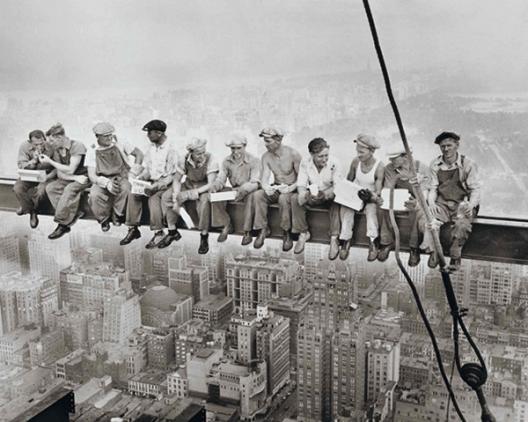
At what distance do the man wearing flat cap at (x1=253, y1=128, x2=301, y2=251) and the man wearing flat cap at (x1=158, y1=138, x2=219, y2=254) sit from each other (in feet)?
1.59

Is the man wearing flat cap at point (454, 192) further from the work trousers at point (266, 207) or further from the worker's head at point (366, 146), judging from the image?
the work trousers at point (266, 207)

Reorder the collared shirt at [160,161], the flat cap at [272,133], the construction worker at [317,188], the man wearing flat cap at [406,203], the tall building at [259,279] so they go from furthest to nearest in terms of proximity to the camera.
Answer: the tall building at [259,279] < the collared shirt at [160,161] < the flat cap at [272,133] < the construction worker at [317,188] < the man wearing flat cap at [406,203]

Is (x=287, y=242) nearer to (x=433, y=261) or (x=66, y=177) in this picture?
(x=433, y=261)

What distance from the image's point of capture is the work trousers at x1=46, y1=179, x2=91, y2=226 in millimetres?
6508

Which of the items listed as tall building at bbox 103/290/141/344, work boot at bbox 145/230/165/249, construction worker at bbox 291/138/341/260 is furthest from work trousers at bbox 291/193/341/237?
tall building at bbox 103/290/141/344

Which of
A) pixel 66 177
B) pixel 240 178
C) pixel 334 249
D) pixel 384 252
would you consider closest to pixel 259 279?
pixel 240 178

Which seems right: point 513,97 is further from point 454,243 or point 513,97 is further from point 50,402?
point 50,402

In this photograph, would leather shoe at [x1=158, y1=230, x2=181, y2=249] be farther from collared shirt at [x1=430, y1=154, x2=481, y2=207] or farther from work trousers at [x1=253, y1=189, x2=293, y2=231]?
collared shirt at [x1=430, y1=154, x2=481, y2=207]

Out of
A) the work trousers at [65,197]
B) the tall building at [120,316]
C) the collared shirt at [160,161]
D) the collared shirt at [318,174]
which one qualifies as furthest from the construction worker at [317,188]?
the tall building at [120,316]

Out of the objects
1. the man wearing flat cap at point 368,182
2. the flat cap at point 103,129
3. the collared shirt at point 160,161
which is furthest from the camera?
the flat cap at point 103,129

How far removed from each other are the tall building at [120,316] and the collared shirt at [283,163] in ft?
9.29

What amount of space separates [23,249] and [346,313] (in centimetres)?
404

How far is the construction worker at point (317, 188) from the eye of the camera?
542 centimetres

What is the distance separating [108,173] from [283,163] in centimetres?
175
